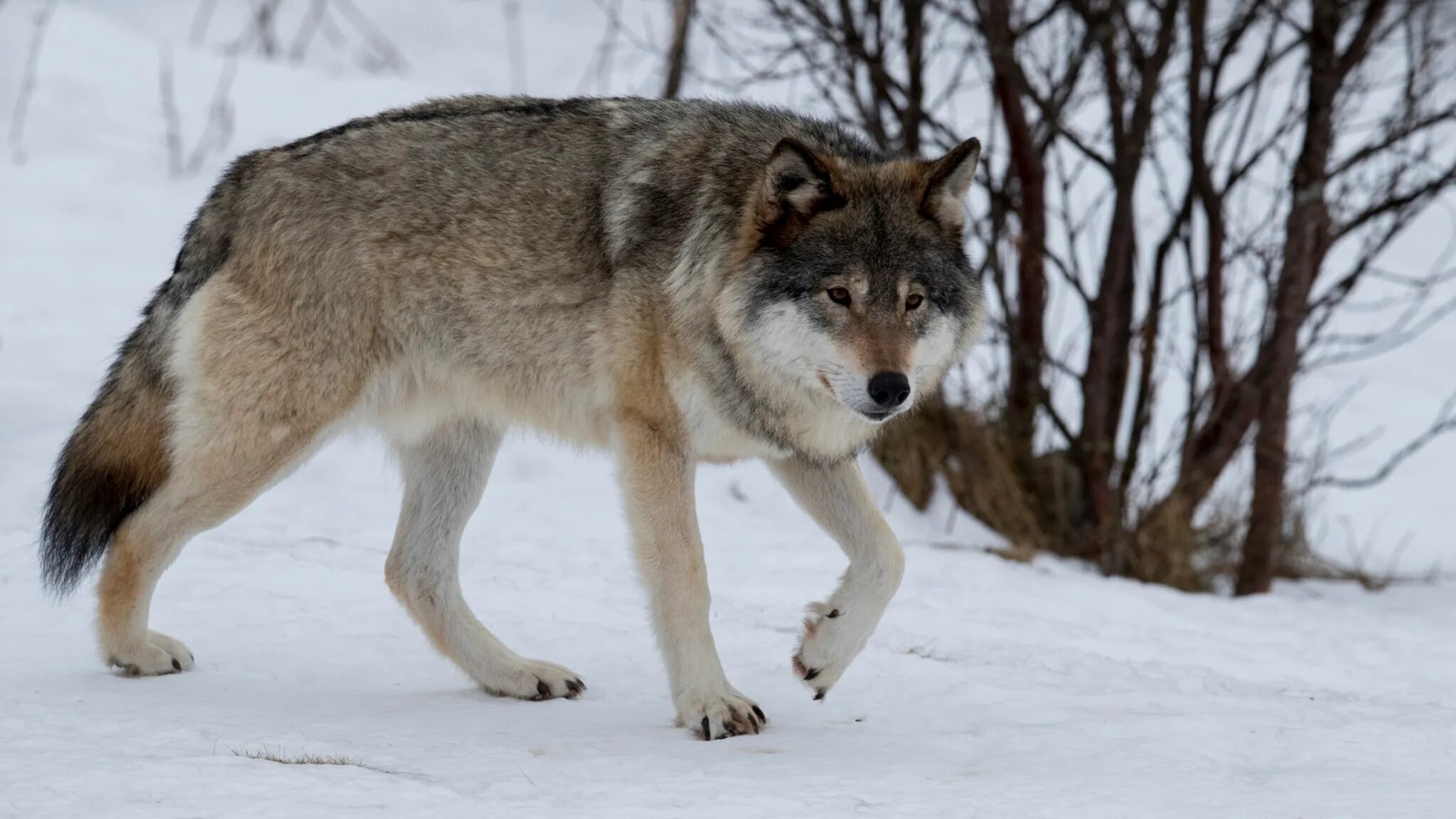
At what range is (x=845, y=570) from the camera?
3.98m

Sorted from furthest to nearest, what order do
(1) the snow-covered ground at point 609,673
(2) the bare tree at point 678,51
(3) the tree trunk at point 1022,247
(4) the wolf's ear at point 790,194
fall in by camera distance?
1. (2) the bare tree at point 678,51
2. (3) the tree trunk at point 1022,247
3. (4) the wolf's ear at point 790,194
4. (1) the snow-covered ground at point 609,673

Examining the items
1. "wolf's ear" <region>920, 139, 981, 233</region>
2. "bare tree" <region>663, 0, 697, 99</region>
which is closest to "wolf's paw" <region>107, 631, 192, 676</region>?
"wolf's ear" <region>920, 139, 981, 233</region>

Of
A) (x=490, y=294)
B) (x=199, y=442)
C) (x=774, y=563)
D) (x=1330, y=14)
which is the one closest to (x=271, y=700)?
(x=199, y=442)

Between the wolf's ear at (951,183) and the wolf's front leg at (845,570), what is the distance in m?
0.73

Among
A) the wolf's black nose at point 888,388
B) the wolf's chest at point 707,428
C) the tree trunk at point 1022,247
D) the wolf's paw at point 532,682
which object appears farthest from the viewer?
the tree trunk at point 1022,247

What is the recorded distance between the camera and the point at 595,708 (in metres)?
4.06

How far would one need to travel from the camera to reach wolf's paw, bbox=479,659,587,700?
4215 millimetres

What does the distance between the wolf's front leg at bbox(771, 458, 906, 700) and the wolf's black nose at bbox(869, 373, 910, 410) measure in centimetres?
59

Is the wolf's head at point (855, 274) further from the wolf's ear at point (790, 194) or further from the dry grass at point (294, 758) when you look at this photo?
the dry grass at point (294, 758)

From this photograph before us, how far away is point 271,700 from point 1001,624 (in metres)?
2.86

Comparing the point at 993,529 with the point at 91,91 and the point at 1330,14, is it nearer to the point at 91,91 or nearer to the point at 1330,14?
the point at 1330,14

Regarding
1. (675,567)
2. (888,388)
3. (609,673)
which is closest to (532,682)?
(609,673)

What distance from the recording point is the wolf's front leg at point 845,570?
3.90 m

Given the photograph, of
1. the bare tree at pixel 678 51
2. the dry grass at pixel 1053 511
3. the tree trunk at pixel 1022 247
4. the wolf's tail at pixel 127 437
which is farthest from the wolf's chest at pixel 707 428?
the bare tree at pixel 678 51
